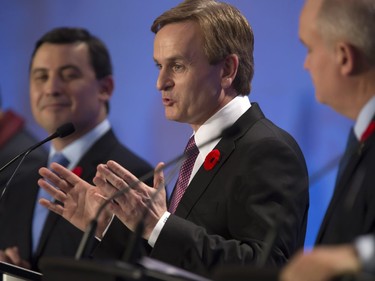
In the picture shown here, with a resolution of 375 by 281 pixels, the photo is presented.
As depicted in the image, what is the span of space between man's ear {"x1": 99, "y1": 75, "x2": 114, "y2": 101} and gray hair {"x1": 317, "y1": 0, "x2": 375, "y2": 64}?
2.83 m

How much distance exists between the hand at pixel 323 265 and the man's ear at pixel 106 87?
3523 millimetres

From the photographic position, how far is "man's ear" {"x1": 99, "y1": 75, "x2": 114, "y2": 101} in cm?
525

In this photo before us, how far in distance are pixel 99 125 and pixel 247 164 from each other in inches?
77.4

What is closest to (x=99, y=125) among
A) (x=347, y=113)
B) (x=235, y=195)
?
(x=235, y=195)

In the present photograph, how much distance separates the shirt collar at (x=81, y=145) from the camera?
4.92 m

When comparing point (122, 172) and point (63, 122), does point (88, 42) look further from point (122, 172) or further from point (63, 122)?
point (122, 172)

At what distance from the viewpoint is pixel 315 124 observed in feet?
14.3

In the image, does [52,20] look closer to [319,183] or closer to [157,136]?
[157,136]

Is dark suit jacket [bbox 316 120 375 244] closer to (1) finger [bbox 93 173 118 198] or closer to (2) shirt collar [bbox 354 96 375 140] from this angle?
(2) shirt collar [bbox 354 96 375 140]

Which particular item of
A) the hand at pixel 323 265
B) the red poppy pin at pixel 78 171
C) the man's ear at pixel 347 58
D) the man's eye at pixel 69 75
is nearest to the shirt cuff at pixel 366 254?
the hand at pixel 323 265

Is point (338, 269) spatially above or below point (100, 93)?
below

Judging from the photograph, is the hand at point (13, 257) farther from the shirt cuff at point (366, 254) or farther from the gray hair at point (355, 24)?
the shirt cuff at point (366, 254)

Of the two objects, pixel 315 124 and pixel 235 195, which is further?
pixel 315 124

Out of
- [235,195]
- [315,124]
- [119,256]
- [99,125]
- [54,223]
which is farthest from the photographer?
[99,125]
